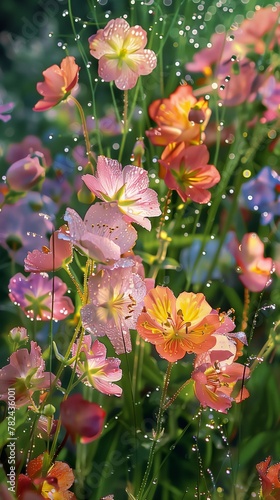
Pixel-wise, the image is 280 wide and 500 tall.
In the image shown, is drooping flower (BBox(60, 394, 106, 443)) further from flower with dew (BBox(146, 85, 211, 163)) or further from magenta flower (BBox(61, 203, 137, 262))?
flower with dew (BBox(146, 85, 211, 163))

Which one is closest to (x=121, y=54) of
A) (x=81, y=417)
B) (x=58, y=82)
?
(x=58, y=82)

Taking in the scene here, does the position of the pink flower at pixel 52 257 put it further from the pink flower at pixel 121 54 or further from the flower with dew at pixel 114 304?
the pink flower at pixel 121 54

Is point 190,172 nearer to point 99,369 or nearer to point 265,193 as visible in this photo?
point 99,369

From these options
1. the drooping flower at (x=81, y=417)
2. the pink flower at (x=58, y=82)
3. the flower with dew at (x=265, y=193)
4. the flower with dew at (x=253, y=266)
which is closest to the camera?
the drooping flower at (x=81, y=417)

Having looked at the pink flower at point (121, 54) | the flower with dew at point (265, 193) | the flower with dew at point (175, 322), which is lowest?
the flower with dew at point (265, 193)

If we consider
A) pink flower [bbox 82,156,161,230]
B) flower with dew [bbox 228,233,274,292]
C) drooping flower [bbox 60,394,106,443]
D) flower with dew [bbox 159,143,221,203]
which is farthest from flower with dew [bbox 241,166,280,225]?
drooping flower [bbox 60,394,106,443]

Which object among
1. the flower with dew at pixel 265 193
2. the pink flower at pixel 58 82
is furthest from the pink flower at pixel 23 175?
the flower with dew at pixel 265 193

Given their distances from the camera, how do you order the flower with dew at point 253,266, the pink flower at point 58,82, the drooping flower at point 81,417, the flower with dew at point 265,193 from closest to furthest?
the drooping flower at point 81,417 < the pink flower at point 58,82 < the flower with dew at point 253,266 < the flower with dew at point 265,193

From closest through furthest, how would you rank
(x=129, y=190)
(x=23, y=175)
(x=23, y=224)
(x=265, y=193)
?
(x=129, y=190)
(x=23, y=175)
(x=23, y=224)
(x=265, y=193)
